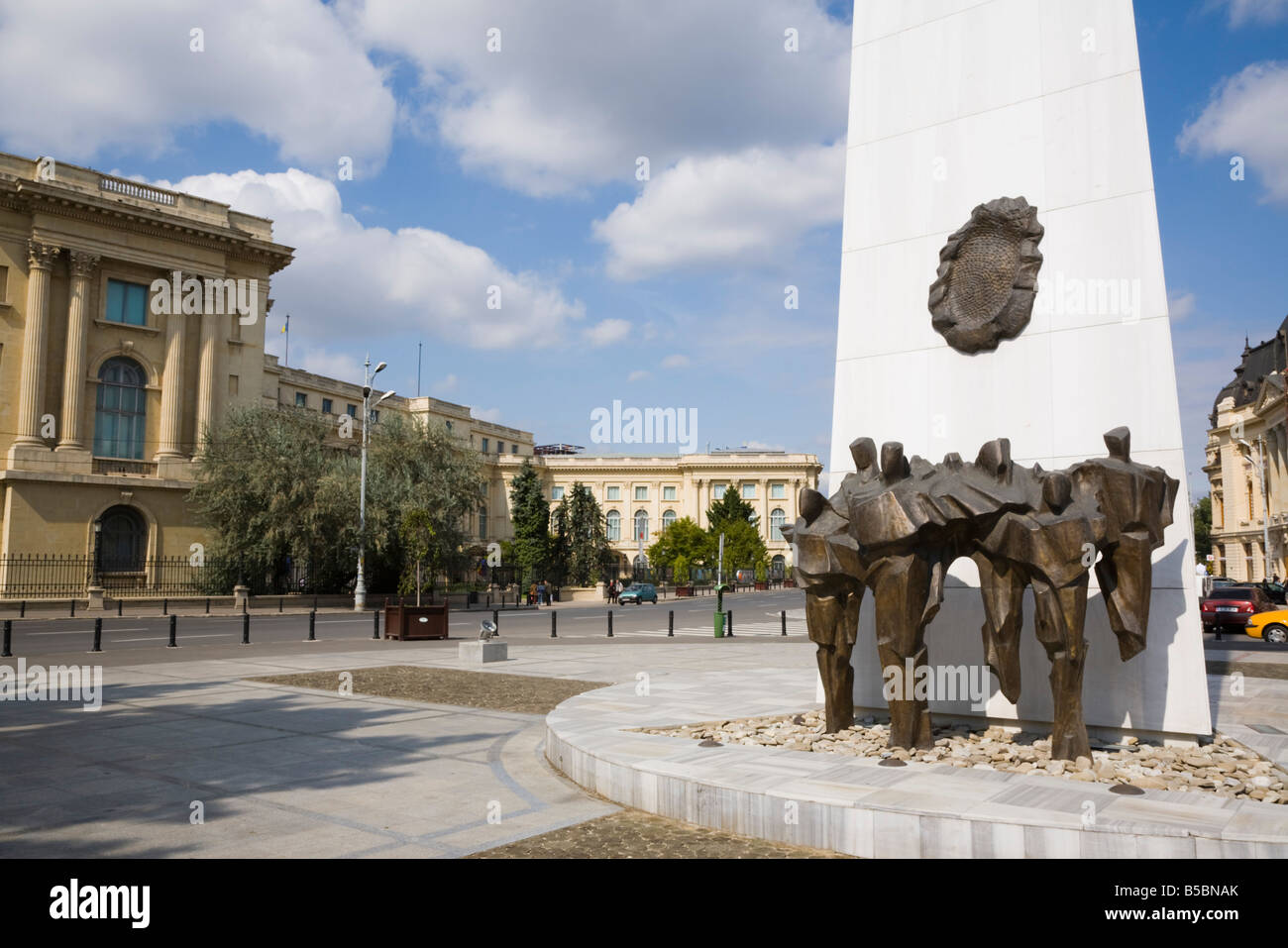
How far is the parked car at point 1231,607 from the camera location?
29.0 meters

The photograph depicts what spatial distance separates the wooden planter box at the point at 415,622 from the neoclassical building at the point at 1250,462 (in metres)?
65.5

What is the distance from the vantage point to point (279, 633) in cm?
2658

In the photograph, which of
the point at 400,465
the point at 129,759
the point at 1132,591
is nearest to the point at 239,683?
the point at 129,759

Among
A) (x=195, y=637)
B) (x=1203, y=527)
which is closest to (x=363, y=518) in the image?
(x=195, y=637)

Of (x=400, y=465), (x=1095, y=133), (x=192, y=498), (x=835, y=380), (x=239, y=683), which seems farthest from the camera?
(x=400, y=465)

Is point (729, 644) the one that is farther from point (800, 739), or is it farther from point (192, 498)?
point (192, 498)

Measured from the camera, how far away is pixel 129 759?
8781mm

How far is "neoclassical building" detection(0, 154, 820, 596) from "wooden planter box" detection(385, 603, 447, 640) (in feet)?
82.3

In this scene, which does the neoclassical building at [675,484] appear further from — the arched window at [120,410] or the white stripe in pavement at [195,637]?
the white stripe in pavement at [195,637]

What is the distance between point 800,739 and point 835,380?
13.9 ft

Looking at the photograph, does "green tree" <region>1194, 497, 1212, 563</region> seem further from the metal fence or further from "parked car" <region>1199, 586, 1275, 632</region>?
the metal fence

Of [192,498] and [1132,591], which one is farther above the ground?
[192,498]

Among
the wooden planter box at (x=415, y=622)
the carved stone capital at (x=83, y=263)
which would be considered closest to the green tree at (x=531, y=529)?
the carved stone capital at (x=83, y=263)

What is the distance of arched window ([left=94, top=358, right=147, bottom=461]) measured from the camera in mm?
46688
